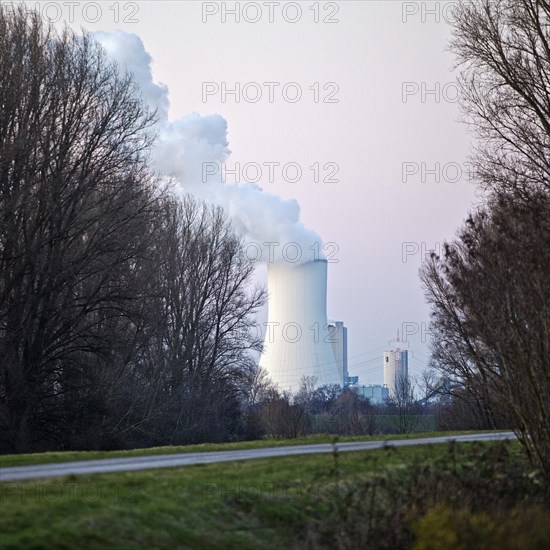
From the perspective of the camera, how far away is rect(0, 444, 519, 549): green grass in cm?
946

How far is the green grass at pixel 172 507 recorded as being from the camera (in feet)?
31.0

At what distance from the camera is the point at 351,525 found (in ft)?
37.4

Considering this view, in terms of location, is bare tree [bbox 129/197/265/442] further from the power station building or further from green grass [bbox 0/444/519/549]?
the power station building

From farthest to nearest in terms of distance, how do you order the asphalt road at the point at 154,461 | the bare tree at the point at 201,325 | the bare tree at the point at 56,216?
the bare tree at the point at 201,325, the bare tree at the point at 56,216, the asphalt road at the point at 154,461

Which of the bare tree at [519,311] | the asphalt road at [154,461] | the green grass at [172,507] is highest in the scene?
the bare tree at [519,311]

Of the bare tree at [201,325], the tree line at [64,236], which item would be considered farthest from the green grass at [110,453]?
the bare tree at [201,325]

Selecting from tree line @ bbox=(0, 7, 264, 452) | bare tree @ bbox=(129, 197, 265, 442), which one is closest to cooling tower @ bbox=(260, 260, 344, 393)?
bare tree @ bbox=(129, 197, 265, 442)

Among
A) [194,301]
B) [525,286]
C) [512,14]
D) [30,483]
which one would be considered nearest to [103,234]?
[512,14]

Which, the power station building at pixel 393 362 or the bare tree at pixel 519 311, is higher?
the power station building at pixel 393 362

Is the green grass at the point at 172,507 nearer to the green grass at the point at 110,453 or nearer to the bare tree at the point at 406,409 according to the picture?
the green grass at the point at 110,453

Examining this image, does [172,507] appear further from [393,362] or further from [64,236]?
[393,362]

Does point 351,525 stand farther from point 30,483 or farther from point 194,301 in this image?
point 194,301

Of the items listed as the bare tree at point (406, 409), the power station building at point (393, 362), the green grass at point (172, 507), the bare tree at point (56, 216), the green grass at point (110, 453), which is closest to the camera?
the green grass at point (172, 507)

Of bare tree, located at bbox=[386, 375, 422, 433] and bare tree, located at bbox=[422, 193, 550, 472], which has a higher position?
bare tree, located at bbox=[386, 375, 422, 433]
